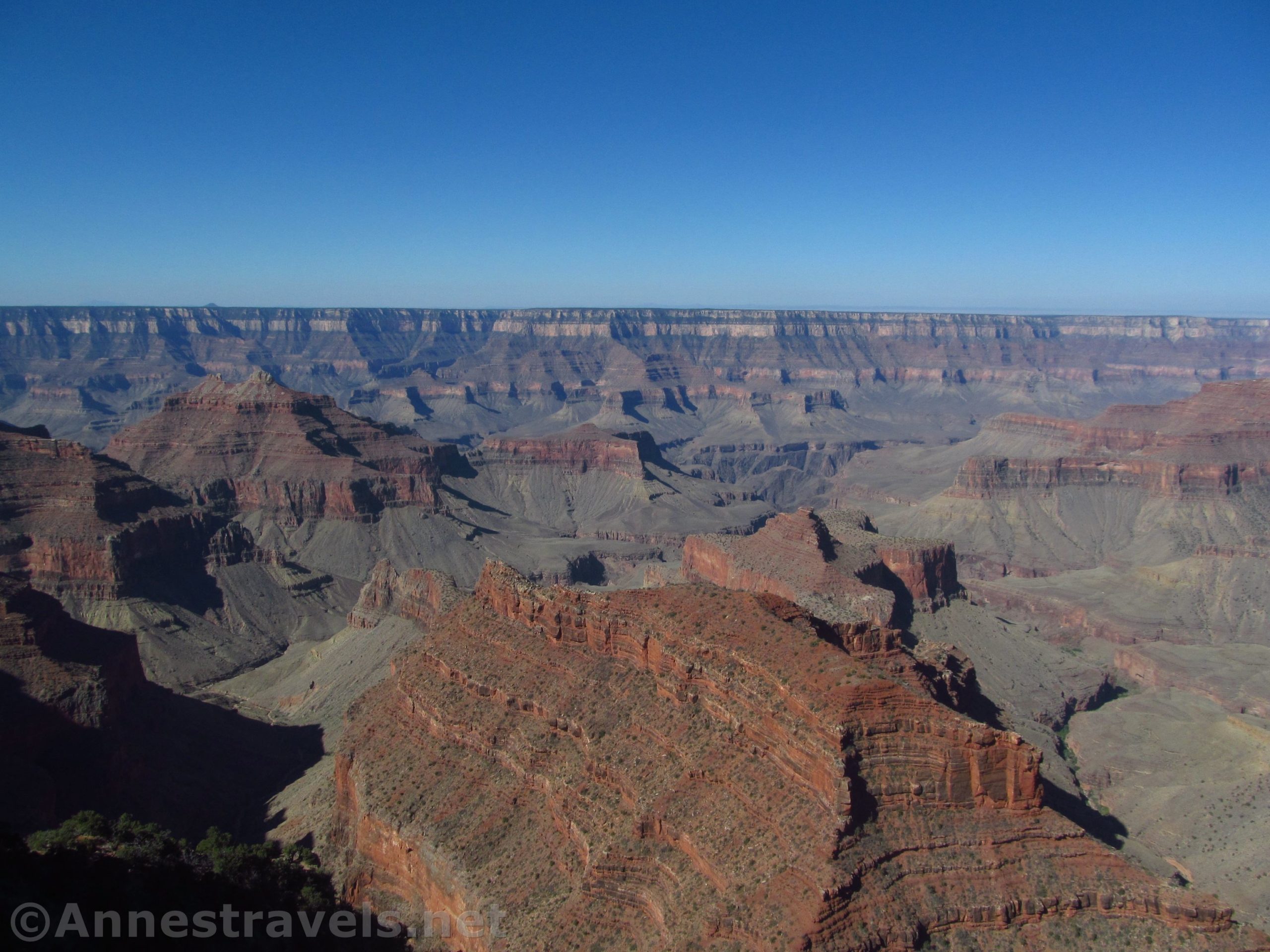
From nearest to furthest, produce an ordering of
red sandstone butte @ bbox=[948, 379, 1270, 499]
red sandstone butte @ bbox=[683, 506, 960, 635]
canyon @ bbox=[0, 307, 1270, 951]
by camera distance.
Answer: canyon @ bbox=[0, 307, 1270, 951] → red sandstone butte @ bbox=[683, 506, 960, 635] → red sandstone butte @ bbox=[948, 379, 1270, 499]

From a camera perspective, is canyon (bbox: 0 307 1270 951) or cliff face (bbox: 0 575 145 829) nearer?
canyon (bbox: 0 307 1270 951)

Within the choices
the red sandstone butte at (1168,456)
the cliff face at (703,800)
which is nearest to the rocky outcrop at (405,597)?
the cliff face at (703,800)

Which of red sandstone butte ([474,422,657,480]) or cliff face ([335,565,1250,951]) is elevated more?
cliff face ([335,565,1250,951])

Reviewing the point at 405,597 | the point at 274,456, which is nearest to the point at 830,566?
the point at 405,597

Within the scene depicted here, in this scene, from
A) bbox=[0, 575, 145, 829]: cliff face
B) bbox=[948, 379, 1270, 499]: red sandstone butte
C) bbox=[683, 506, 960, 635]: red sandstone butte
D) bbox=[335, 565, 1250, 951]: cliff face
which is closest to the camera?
bbox=[335, 565, 1250, 951]: cliff face

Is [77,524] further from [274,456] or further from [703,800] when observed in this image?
[703,800]

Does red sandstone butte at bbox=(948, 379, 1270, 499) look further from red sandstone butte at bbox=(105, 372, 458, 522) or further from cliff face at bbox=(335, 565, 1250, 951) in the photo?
cliff face at bbox=(335, 565, 1250, 951)

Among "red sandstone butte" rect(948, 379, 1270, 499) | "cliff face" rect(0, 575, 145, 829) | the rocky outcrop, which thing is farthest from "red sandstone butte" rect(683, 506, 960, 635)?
"red sandstone butte" rect(948, 379, 1270, 499)
